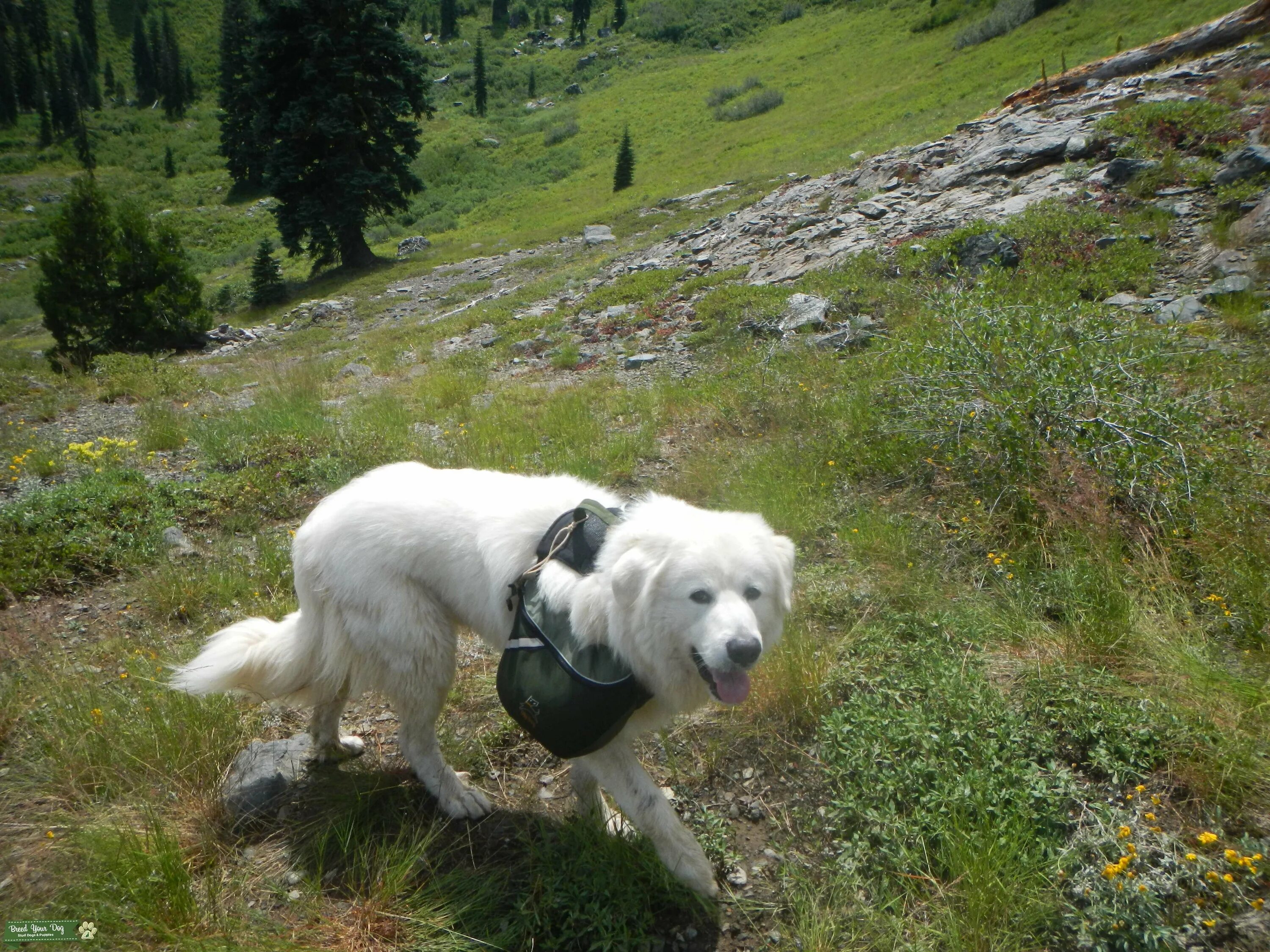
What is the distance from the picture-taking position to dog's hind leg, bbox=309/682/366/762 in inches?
124

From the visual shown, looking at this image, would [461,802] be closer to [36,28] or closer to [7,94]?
[7,94]

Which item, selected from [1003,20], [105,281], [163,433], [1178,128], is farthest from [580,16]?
[163,433]

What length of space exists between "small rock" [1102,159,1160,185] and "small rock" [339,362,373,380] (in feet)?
38.7

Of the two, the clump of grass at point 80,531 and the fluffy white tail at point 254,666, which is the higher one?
the fluffy white tail at point 254,666

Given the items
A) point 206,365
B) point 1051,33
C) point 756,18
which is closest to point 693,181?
point 1051,33

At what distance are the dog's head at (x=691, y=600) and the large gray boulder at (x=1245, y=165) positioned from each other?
34.6 ft

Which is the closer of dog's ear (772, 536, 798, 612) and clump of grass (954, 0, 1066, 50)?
dog's ear (772, 536, 798, 612)

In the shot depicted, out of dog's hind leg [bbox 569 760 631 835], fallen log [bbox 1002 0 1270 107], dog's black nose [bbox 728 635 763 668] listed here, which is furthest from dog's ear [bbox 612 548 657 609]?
fallen log [bbox 1002 0 1270 107]

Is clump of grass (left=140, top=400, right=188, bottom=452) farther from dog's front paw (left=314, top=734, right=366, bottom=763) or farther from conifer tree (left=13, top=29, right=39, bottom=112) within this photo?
conifer tree (left=13, top=29, right=39, bottom=112)

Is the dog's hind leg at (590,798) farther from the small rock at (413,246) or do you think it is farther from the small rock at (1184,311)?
the small rock at (413,246)

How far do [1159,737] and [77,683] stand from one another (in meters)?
4.56

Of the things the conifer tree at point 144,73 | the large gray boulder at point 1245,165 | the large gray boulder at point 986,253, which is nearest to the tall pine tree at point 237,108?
the conifer tree at point 144,73

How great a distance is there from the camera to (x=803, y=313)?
9.21 m

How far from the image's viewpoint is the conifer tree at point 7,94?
68.1 metres
